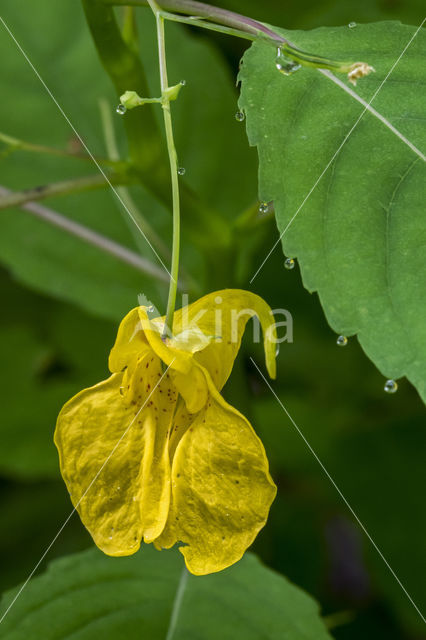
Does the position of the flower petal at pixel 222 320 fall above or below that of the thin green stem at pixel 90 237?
below

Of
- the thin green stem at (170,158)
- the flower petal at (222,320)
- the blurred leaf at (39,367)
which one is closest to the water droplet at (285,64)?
the thin green stem at (170,158)

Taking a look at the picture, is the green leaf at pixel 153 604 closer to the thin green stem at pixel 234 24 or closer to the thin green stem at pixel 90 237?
the thin green stem at pixel 90 237

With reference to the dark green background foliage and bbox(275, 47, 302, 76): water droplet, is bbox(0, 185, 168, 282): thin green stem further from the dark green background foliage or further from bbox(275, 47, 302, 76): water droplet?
bbox(275, 47, 302, 76): water droplet

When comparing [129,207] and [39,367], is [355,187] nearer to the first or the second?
[129,207]

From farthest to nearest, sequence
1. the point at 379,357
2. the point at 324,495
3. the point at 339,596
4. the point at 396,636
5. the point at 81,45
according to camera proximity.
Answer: the point at 339,596 → the point at 324,495 → the point at 396,636 → the point at 81,45 → the point at 379,357

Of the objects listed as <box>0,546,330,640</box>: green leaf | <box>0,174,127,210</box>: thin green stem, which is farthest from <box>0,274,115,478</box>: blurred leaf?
<box>0,174,127,210</box>: thin green stem

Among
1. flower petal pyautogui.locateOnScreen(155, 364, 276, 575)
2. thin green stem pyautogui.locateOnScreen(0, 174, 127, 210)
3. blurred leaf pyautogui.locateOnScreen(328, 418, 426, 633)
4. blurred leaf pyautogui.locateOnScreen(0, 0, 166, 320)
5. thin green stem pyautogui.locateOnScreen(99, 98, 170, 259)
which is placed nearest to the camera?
flower petal pyautogui.locateOnScreen(155, 364, 276, 575)

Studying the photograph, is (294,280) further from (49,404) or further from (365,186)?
(365,186)

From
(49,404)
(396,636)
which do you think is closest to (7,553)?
(49,404)
